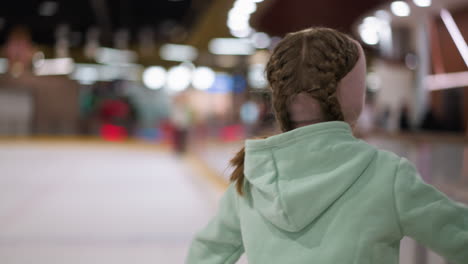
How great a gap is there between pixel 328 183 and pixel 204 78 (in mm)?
9818

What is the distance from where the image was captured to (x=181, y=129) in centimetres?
1197

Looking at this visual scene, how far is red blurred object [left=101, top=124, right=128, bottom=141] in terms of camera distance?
19156 mm

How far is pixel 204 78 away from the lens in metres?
10.5

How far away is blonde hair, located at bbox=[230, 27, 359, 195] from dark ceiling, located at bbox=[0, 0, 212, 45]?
10536 mm

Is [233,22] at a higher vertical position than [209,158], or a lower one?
higher

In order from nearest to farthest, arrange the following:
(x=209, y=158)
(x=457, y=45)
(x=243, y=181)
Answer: (x=243, y=181)
(x=457, y=45)
(x=209, y=158)

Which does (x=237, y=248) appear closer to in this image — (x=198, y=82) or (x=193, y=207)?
(x=193, y=207)

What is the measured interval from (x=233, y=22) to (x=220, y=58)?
2.74 metres

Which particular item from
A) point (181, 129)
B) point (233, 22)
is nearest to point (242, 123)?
point (233, 22)

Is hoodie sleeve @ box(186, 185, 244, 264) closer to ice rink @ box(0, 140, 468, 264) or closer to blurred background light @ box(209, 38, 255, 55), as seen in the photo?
ice rink @ box(0, 140, 468, 264)

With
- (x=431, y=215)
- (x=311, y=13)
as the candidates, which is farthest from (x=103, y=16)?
(x=431, y=215)

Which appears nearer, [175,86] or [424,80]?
[424,80]

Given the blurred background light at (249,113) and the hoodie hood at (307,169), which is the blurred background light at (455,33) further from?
the blurred background light at (249,113)

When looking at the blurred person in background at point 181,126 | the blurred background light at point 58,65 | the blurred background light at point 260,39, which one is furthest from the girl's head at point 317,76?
the blurred background light at point 58,65
